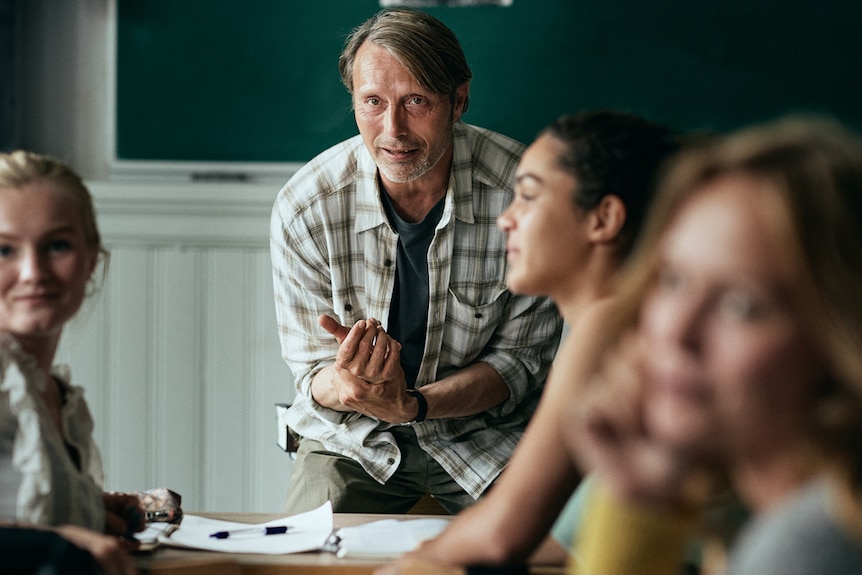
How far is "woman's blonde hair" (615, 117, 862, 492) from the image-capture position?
0.69 meters

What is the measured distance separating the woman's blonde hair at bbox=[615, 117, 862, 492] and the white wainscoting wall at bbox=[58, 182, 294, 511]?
193 centimetres

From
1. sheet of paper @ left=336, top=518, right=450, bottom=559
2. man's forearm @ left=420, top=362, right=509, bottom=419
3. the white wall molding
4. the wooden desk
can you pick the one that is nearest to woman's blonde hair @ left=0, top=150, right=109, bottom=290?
the wooden desk

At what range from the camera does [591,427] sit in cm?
77

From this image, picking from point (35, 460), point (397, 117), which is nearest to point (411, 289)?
point (397, 117)

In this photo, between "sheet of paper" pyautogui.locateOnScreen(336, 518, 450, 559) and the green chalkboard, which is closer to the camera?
"sheet of paper" pyautogui.locateOnScreen(336, 518, 450, 559)

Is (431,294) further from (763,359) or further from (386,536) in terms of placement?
(763,359)

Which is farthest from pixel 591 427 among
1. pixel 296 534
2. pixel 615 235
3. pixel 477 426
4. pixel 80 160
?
pixel 80 160

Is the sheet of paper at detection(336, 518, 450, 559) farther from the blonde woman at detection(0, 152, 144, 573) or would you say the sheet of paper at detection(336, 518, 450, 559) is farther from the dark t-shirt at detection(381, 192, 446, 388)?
the dark t-shirt at detection(381, 192, 446, 388)

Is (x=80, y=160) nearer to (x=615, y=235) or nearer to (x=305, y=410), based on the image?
(x=305, y=410)

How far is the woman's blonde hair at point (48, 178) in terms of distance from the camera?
121 centimetres

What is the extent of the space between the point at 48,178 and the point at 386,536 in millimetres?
650

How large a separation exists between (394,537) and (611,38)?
157 cm

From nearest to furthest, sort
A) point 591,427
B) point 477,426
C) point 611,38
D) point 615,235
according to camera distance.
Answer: point 591,427 → point 615,235 → point 477,426 → point 611,38

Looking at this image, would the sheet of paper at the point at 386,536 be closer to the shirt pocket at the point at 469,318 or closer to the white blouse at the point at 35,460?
the white blouse at the point at 35,460
